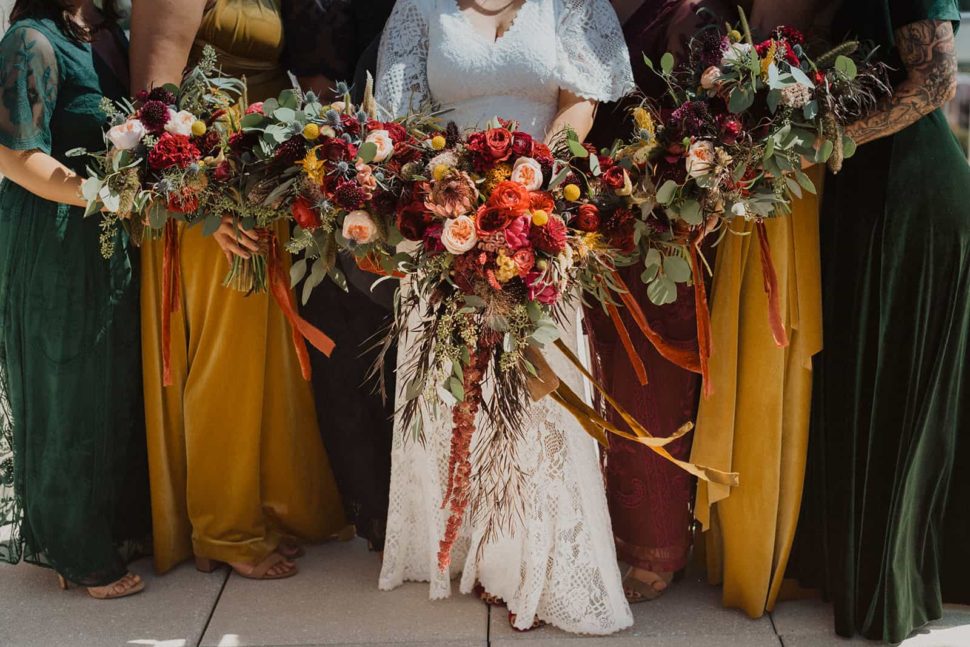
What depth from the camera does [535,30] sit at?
322 centimetres

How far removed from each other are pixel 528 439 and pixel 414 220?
91 centimetres

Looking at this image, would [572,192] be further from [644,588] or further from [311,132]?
[644,588]

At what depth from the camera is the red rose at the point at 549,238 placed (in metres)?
2.61

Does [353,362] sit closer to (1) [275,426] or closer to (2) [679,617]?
(1) [275,426]

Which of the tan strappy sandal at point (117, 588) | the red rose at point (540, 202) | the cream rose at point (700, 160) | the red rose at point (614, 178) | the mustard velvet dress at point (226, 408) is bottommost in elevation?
the tan strappy sandal at point (117, 588)

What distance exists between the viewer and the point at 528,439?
133 inches

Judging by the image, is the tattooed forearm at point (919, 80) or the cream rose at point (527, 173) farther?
the tattooed forearm at point (919, 80)

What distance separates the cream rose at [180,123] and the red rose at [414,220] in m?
0.69

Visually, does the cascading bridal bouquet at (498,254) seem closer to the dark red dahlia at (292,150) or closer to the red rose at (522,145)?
the red rose at (522,145)

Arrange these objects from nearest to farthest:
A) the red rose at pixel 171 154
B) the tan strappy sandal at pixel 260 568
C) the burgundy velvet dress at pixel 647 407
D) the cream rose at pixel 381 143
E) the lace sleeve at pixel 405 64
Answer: the cream rose at pixel 381 143, the red rose at pixel 171 154, the lace sleeve at pixel 405 64, the burgundy velvet dress at pixel 647 407, the tan strappy sandal at pixel 260 568

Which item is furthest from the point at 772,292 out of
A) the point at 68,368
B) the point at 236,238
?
the point at 68,368

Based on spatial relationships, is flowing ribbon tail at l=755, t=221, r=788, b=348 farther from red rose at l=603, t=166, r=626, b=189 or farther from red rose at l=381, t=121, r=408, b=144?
red rose at l=381, t=121, r=408, b=144

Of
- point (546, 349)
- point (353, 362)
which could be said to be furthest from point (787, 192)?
point (353, 362)

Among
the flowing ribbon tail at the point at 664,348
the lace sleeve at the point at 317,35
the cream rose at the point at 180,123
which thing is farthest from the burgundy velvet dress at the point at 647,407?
the cream rose at the point at 180,123
